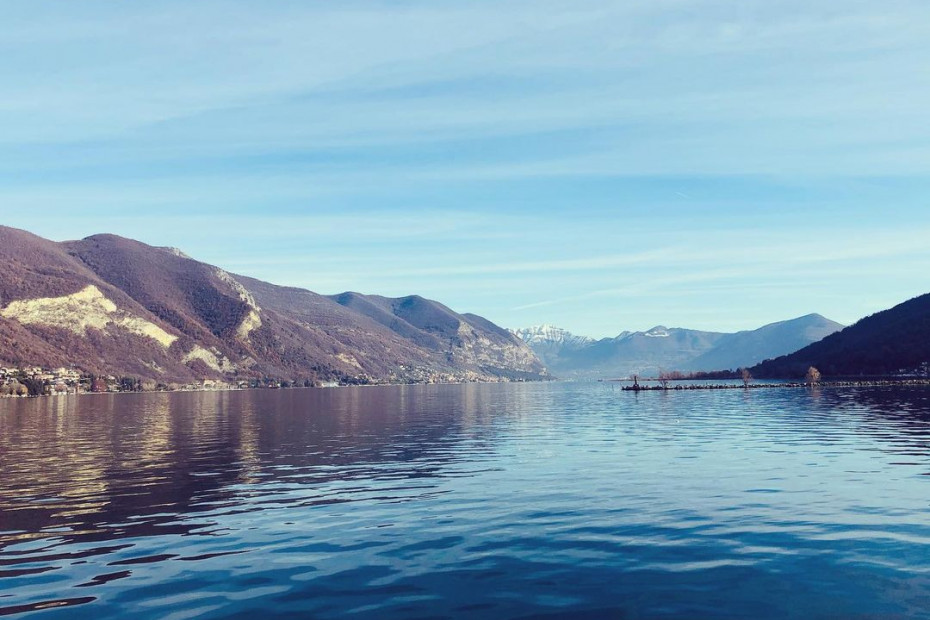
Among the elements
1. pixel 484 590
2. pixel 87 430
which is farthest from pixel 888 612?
pixel 87 430

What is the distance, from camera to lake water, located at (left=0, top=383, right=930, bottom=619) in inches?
825

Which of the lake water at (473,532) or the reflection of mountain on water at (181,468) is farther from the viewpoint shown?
the reflection of mountain on water at (181,468)

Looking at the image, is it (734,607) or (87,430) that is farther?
(87,430)

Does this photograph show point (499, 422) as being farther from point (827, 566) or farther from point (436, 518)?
point (827, 566)

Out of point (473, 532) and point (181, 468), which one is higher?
point (181, 468)

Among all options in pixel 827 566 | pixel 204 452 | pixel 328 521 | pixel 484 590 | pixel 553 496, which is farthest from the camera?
pixel 204 452

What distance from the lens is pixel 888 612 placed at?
19.2m

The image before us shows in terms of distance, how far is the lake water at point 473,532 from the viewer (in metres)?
21.0

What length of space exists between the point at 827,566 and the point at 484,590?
12326mm

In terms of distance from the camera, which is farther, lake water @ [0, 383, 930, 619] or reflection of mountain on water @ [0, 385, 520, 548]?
reflection of mountain on water @ [0, 385, 520, 548]

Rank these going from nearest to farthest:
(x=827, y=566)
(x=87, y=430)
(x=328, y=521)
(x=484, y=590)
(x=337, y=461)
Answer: (x=484, y=590) → (x=827, y=566) → (x=328, y=521) → (x=337, y=461) → (x=87, y=430)

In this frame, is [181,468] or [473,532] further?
[181,468]

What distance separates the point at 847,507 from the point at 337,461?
1470 inches

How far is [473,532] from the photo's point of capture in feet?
98.0
